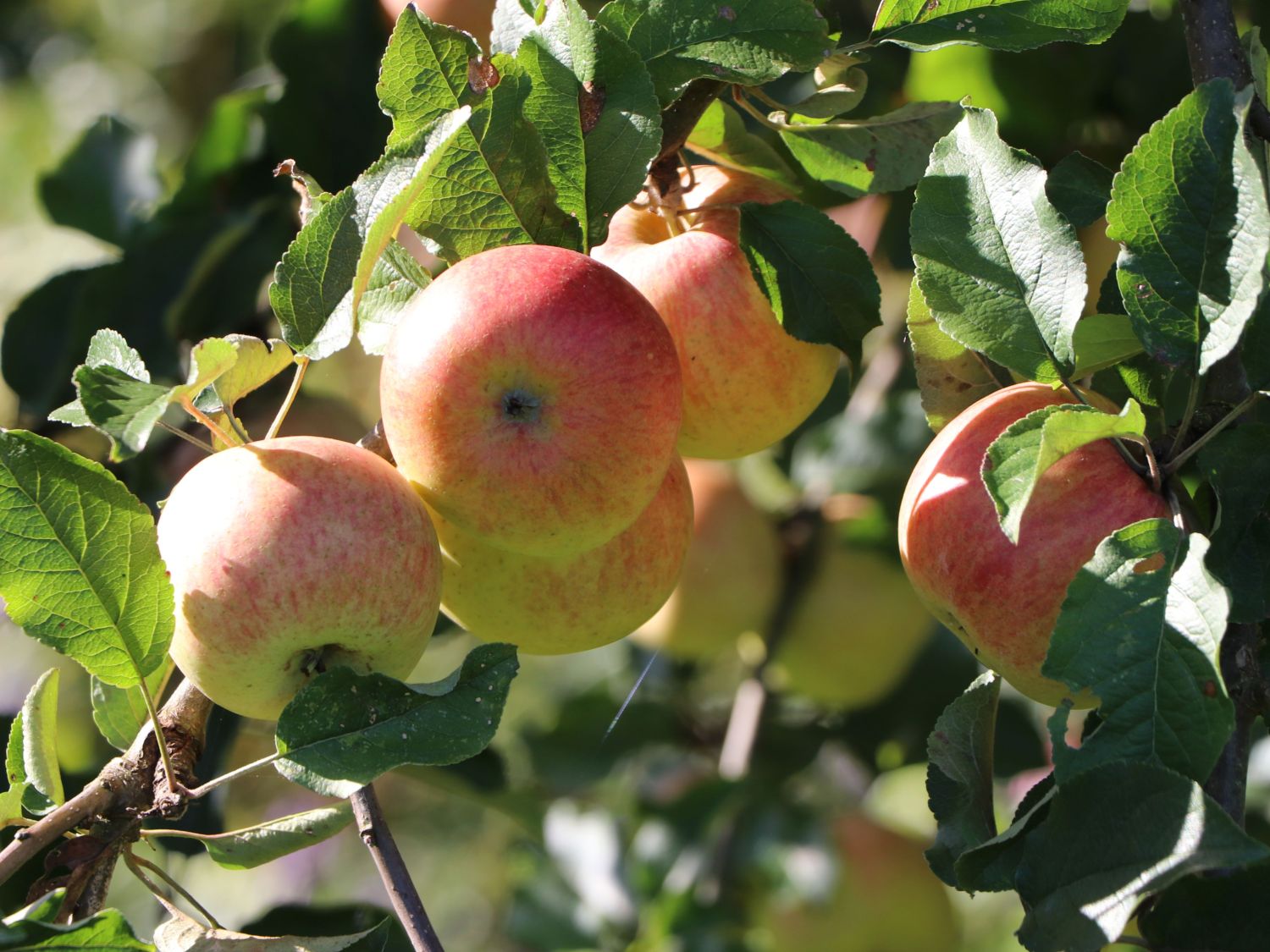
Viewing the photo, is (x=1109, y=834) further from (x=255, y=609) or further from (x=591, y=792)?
(x=591, y=792)

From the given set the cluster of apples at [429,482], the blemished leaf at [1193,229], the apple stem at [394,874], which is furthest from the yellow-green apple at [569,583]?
the blemished leaf at [1193,229]

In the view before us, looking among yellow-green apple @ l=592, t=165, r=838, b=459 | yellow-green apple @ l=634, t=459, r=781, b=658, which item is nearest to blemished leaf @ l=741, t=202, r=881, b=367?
yellow-green apple @ l=592, t=165, r=838, b=459

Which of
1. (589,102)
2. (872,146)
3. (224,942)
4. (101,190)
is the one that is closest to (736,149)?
(872,146)

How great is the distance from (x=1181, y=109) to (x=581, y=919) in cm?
130

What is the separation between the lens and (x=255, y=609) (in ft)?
2.39

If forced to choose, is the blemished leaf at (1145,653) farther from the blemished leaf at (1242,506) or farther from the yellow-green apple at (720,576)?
the yellow-green apple at (720,576)

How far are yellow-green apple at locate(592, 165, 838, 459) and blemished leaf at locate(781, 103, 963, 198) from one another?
1.7 inches

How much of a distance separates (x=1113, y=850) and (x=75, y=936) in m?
0.53

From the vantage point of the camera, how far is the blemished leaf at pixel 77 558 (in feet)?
2.35

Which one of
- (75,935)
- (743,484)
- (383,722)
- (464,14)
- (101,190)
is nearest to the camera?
(75,935)

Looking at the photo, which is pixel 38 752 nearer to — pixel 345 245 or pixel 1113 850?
pixel 345 245

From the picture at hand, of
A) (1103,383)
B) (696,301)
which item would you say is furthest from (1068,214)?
(696,301)

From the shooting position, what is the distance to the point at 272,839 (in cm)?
78

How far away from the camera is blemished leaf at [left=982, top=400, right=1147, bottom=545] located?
2.14 feet
